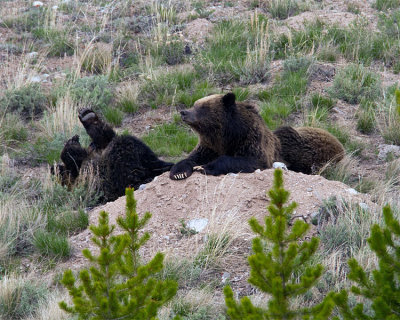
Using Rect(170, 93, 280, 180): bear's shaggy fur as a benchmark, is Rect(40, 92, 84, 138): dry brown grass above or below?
below

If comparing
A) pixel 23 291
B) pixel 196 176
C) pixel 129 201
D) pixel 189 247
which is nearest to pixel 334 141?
pixel 196 176

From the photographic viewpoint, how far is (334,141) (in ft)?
26.8

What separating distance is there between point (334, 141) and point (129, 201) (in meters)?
5.40

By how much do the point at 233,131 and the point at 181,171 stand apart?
92 centimetres

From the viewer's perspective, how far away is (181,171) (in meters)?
6.69

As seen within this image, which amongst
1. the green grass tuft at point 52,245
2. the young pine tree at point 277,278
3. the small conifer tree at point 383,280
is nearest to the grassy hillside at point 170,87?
the green grass tuft at point 52,245

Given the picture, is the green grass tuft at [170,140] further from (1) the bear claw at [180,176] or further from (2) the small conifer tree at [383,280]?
(2) the small conifer tree at [383,280]

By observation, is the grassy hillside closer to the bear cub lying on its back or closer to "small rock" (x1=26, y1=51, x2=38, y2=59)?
"small rock" (x1=26, y1=51, x2=38, y2=59)

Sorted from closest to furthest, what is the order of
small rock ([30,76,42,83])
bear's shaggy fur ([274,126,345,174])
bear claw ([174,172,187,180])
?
bear claw ([174,172,187,180])
bear's shaggy fur ([274,126,345,174])
small rock ([30,76,42,83])

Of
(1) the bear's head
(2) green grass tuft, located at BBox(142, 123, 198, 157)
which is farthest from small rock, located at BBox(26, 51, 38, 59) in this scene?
(1) the bear's head

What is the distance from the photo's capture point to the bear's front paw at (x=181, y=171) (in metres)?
6.65

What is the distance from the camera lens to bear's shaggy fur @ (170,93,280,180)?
7.13 meters

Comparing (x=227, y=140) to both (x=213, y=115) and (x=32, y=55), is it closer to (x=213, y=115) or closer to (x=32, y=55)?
(x=213, y=115)

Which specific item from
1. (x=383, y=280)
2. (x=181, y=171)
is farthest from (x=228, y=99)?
(x=383, y=280)
